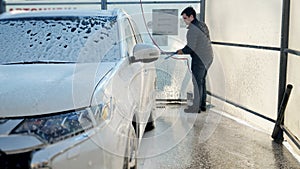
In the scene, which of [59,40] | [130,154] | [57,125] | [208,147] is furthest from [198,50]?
[57,125]

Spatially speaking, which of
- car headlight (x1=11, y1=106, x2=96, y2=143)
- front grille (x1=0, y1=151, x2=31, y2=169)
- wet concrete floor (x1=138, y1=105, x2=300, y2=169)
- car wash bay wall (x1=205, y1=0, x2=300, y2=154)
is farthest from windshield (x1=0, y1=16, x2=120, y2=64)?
car wash bay wall (x1=205, y1=0, x2=300, y2=154)

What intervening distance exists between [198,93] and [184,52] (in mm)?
844

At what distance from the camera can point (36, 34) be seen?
Result: 395 centimetres

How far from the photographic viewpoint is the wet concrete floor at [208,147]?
184 inches

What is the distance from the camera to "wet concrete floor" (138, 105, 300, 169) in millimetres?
4676

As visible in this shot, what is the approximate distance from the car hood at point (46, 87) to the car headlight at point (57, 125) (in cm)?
6

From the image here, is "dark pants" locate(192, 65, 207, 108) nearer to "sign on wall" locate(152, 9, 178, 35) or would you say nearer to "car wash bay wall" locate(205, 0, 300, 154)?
"car wash bay wall" locate(205, 0, 300, 154)

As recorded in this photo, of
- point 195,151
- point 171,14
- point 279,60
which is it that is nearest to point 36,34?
point 195,151

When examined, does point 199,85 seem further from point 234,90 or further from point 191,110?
point 234,90

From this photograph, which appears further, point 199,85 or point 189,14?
point 199,85

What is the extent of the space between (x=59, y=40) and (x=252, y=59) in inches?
151

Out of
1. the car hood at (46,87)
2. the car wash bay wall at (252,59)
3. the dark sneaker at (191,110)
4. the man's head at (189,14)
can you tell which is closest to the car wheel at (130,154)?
the car hood at (46,87)

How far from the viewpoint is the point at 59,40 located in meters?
3.81

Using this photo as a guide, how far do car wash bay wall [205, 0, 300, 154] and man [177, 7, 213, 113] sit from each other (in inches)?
17.7
